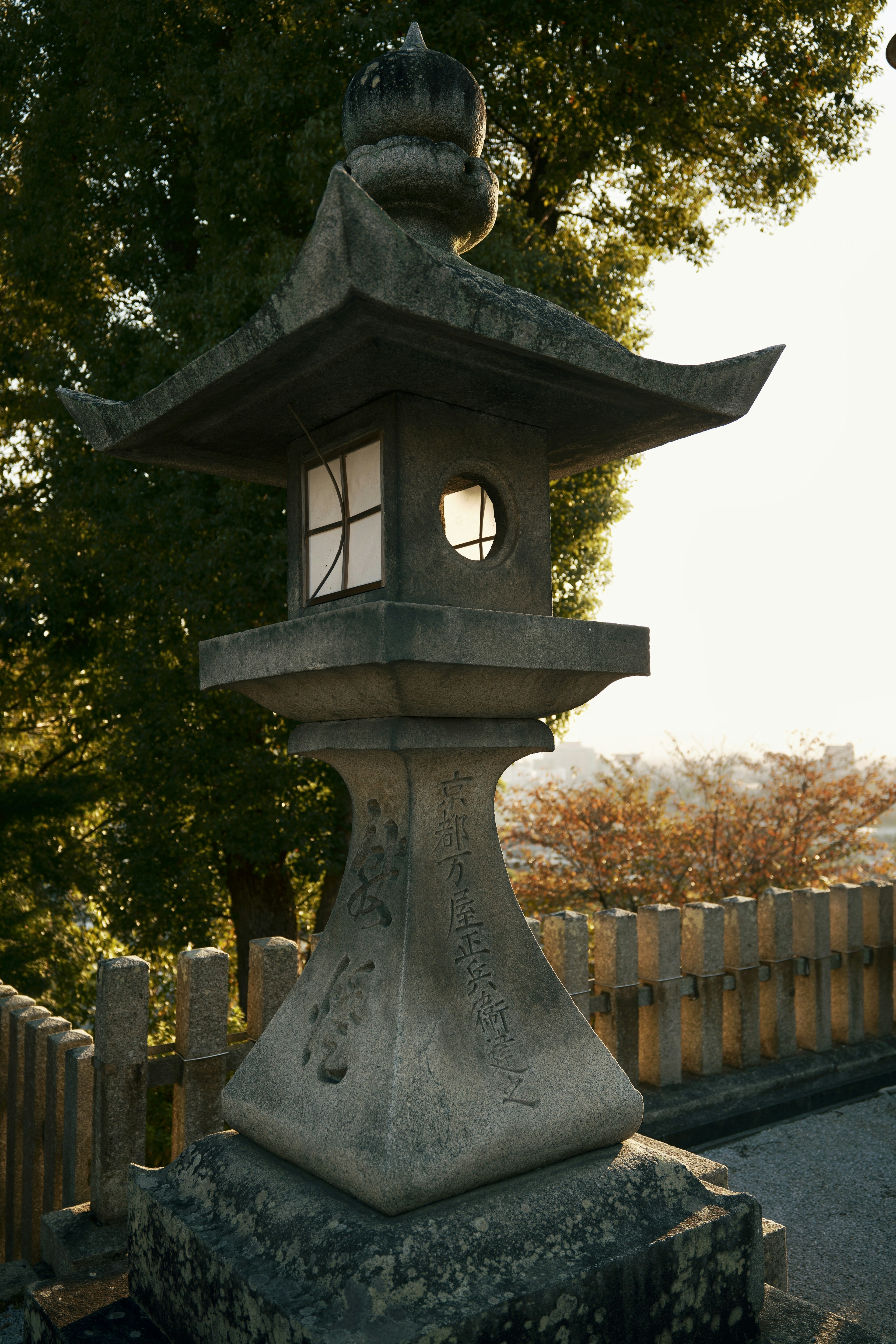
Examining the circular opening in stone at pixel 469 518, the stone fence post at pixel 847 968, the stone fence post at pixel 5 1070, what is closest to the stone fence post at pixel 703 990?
the stone fence post at pixel 847 968

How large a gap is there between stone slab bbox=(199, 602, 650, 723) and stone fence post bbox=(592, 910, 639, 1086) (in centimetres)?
195

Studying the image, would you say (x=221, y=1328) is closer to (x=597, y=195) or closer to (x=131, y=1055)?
(x=131, y=1055)

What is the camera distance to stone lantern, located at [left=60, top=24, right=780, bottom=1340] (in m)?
1.86

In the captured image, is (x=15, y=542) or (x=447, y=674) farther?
(x=15, y=542)

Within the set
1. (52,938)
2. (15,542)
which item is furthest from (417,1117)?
(15,542)

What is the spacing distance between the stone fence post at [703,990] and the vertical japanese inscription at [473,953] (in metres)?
2.26

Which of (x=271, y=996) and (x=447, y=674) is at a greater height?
(x=447, y=674)

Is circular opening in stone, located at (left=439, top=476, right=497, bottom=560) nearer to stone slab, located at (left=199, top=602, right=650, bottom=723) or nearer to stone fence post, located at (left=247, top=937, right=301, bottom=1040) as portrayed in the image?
stone slab, located at (left=199, top=602, right=650, bottom=723)

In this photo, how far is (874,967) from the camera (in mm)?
4891

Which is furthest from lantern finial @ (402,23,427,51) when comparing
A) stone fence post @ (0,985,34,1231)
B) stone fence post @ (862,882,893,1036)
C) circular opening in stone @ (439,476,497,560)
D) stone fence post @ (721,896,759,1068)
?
stone fence post @ (862,882,893,1036)

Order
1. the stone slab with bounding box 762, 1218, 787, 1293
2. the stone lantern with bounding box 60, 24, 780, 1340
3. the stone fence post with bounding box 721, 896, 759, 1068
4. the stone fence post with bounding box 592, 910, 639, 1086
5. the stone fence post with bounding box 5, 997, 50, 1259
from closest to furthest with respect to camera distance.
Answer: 1. the stone lantern with bounding box 60, 24, 780, 1340
2. the stone slab with bounding box 762, 1218, 787, 1293
3. the stone fence post with bounding box 5, 997, 50, 1259
4. the stone fence post with bounding box 592, 910, 639, 1086
5. the stone fence post with bounding box 721, 896, 759, 1068

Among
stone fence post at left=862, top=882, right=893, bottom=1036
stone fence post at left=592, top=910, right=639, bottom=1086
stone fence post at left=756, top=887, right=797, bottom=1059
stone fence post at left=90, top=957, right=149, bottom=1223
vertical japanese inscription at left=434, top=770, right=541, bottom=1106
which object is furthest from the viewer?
stone fence post at left=862, top=882, right=893, bottom=1036

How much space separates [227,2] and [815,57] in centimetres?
456

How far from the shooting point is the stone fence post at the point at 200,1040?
10.1ft
